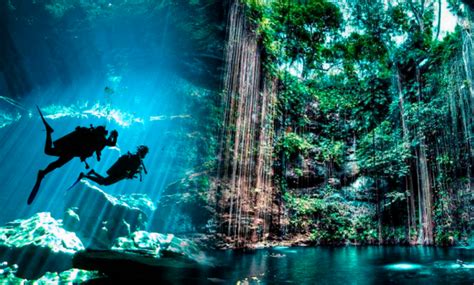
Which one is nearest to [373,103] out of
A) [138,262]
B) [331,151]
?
[331,151]

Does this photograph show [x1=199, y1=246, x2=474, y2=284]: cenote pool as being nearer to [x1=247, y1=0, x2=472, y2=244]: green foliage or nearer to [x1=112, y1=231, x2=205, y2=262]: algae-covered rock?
[x1=112, y1=231, x2=205, y2=262]: algae-covered rock

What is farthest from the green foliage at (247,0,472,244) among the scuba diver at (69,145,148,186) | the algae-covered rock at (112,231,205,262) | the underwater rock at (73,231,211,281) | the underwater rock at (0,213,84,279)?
the scuba diver at (69,145,148,186)

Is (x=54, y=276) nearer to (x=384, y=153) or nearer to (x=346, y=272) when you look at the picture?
(x=346, y=272)

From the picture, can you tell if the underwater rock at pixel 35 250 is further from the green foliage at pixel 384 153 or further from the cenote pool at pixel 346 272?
the green foliage at pixel 384 153

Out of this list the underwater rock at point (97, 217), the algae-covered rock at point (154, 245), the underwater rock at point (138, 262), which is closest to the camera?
the underwater rock at point (138, 262)

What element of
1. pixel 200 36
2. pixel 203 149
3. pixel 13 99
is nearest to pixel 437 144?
pixel 203 149

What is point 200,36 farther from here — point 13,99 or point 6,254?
point 13,99

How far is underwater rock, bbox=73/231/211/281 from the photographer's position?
5297 mm

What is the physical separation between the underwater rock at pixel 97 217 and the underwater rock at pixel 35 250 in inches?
106

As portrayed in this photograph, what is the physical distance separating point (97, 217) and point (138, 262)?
6186 millimetres

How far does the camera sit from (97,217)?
34.6 feet

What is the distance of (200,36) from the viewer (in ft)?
35.8

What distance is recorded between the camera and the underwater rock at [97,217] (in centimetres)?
1009

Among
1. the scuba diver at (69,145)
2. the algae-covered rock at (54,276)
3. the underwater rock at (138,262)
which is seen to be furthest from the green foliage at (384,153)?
the scuba diver at (69,145)
